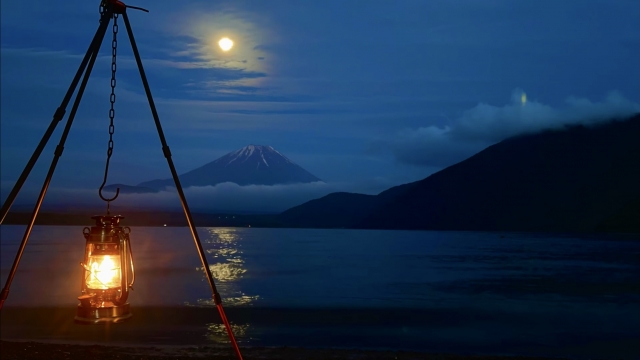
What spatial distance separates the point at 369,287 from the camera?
1409 inches

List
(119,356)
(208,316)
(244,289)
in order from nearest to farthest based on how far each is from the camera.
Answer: (119,356) → (208,316) → (244,289)

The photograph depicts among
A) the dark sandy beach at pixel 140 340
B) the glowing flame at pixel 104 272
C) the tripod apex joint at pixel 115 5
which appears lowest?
the dark sandy beach at pixel 140 340

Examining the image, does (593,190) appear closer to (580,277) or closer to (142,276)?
(580,277)

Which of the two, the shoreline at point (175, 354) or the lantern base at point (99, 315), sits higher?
the lantern base at point (99, 315)

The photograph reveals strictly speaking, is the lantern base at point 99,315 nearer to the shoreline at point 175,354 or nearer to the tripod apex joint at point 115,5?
the tripod apex joint at point 115,5

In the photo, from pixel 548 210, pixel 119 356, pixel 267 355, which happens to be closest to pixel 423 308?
pixel 267 355

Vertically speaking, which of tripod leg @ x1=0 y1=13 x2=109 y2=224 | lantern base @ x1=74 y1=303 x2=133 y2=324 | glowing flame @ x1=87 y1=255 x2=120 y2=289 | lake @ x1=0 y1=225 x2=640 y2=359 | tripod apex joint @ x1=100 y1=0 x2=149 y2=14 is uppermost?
tripod apex joint @ x1=100 y1=0 x2=149 y2=14

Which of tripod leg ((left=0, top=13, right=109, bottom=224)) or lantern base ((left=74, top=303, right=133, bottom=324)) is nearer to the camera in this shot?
lantern base ((left=74, top=303, right=133, bottom=324))

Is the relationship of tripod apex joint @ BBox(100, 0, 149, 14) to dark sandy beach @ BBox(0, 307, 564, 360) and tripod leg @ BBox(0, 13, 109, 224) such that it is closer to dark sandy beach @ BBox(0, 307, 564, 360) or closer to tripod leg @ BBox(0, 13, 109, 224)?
tripod leg @ BBox(0, 13, 109, 224)

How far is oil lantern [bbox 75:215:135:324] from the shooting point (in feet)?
9.07

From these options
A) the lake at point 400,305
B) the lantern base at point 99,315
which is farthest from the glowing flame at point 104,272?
the lake at point 400,305

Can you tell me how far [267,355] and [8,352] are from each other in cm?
449

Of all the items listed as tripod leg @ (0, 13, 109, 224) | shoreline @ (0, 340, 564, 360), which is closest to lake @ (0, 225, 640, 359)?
shoreline @ (0, 340, 564, 360)

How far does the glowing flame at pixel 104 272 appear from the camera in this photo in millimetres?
2875
